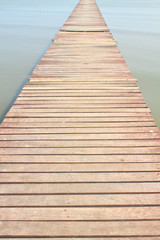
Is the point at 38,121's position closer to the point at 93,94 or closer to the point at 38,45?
the point at 93,94

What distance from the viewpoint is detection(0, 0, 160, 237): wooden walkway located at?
215cm

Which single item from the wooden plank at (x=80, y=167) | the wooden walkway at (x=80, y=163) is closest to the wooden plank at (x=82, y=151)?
the wooden walkway at (x=80, y=163)

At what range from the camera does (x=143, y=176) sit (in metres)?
2.62

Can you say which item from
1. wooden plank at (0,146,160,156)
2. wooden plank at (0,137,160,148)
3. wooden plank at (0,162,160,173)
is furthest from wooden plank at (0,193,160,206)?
wooden plank at (0,137,160,148)

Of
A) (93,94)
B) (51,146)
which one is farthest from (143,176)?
(93,94)

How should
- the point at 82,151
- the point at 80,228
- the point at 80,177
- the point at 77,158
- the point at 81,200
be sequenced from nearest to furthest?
the point at 80,228 < the point at 81,200 < the point at 80,177 < the point at 77,158 < the point at 82,151

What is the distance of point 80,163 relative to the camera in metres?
2.81

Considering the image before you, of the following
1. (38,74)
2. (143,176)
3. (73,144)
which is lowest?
(38,74)

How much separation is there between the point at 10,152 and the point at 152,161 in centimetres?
208

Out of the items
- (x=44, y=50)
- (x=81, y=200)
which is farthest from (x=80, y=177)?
(x=44, y=50)

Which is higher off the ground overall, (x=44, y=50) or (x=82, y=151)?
(x=82, y=151)

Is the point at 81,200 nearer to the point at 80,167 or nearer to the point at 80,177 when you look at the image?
the point at 80,177

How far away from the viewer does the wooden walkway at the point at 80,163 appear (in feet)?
7.05

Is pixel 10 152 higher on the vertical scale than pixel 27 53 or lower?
higher
